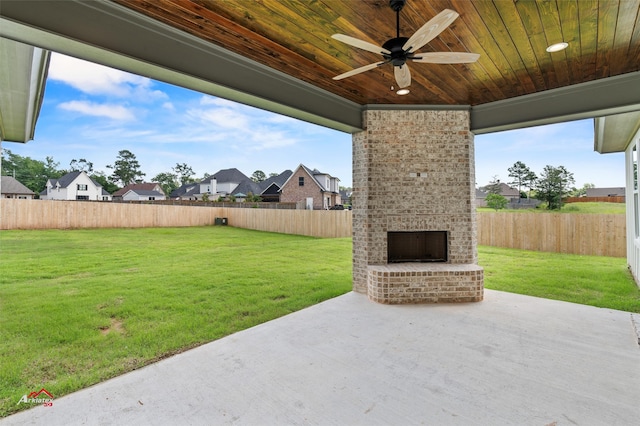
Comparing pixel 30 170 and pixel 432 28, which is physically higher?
pixel 30 170

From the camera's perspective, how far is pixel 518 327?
3.20 m

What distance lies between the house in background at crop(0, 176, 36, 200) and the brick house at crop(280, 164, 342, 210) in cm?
1540

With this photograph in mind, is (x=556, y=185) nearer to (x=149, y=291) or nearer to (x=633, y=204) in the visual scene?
(x=633, y=204)

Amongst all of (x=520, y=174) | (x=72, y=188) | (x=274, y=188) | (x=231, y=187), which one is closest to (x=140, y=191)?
(x=72, y=188)

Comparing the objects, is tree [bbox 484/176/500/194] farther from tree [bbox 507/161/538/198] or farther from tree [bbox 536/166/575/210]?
tree [bbox 536/166/575/210]

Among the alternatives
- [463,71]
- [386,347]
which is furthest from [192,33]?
[386,347]

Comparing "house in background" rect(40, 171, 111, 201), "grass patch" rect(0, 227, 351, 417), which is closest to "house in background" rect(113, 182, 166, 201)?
"house in background" rect(40, 171, 111, 201)

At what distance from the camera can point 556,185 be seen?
468 inches

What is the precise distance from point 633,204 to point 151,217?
15431 millimetres

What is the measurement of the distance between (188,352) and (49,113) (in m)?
24.2

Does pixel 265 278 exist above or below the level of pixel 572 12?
below

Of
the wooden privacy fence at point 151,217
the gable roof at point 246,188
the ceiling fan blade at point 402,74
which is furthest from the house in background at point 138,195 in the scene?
the ceiling fan blade at point 402,74

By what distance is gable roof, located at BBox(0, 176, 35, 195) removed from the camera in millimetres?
16898

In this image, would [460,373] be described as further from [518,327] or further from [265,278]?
[265,278]
